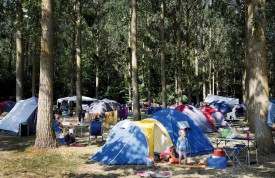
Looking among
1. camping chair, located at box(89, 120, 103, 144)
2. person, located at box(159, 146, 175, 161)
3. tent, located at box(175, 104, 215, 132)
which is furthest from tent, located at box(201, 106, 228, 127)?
person, located at box(159, 146, 175, 161)

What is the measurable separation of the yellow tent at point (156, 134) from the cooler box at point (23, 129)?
6873 millimetres

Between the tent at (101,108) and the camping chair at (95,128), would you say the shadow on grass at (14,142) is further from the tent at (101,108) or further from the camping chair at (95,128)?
the tent at (101,108)

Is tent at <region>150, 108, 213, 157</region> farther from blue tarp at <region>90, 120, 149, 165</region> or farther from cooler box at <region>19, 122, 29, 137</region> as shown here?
cooler box at <region>19, 122, 29, 137</region>

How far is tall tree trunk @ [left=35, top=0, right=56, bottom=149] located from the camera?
10469 mm

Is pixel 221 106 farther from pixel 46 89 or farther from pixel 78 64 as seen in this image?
pixel 46 89

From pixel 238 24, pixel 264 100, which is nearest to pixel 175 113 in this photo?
pixel 264 100

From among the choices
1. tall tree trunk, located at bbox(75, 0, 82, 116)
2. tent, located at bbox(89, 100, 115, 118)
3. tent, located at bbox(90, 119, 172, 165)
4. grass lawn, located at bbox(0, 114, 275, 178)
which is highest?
tall tree trunk, located at bbox(75, 0, 82, 116)

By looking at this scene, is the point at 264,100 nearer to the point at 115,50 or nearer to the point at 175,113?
the point at 175,113

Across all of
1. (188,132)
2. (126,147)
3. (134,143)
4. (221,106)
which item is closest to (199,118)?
(188,132)

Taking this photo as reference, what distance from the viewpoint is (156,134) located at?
9.39 meters

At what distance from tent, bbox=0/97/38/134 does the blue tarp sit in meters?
6.27

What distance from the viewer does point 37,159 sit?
29.9ft

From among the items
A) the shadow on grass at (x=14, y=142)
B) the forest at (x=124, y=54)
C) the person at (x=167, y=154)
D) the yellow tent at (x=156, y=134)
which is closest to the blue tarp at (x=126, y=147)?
the yellow tent at (x=156, y=134)

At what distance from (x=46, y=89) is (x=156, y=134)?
405cm
